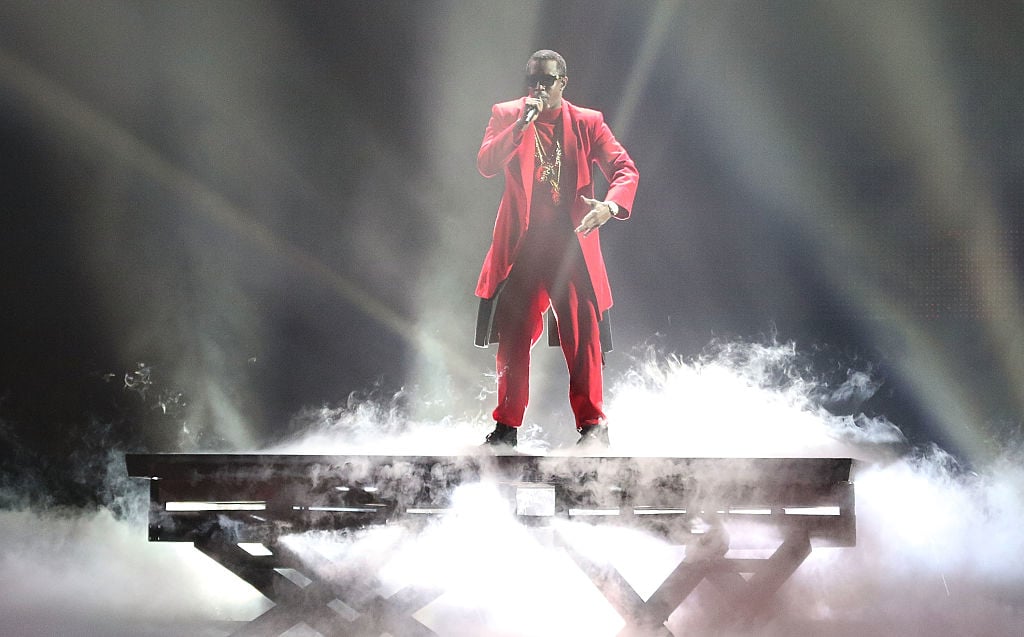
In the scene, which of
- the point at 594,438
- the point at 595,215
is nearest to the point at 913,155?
the point at 595,215

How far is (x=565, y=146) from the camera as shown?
165 inches

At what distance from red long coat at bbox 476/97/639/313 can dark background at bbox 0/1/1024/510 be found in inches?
25.2

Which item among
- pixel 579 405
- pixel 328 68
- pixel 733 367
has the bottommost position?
pixel 579 405

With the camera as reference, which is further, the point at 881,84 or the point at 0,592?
the point at 881,84

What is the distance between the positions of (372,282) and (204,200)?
1.02m

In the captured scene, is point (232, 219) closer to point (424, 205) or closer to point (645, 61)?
point (424, 205)

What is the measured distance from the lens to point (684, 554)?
4215 millimetres

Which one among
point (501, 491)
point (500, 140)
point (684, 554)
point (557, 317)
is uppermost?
point (500, 140)

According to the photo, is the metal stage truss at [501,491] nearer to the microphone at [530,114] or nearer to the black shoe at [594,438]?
the black shoe at [594,438]

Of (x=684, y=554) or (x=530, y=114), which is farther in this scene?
(x=684, y=554)

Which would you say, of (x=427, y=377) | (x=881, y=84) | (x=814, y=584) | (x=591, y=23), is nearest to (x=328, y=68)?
(x=591, y=23)

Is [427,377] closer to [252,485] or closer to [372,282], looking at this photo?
[372,282]

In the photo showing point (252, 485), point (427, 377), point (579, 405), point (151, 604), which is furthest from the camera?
point (427, 377)

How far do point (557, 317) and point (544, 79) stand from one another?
1.13m
